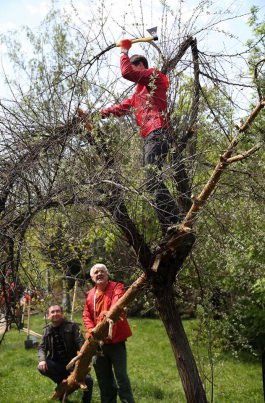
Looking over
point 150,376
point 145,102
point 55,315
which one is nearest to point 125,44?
point 145,102

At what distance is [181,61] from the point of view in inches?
192

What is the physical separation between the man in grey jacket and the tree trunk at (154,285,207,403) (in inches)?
58.7

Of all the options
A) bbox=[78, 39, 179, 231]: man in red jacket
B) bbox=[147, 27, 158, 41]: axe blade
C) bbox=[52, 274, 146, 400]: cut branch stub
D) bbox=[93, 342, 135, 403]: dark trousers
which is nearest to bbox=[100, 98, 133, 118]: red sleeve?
bbox=[78, 39, 179, 231]: man in red jacket

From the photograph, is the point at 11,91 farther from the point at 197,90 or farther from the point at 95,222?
the point at 197,90

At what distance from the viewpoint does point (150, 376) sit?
889cm

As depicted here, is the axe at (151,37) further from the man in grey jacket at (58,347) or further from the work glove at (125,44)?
the man in grey jacket at (58,347)

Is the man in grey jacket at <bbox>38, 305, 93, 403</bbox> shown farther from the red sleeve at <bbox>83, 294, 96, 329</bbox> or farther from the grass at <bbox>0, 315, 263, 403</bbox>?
the grass at <bbox>0, 315, 263, 403</bbox>

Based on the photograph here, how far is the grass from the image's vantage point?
24.3 feet

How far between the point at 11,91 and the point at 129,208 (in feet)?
4.45

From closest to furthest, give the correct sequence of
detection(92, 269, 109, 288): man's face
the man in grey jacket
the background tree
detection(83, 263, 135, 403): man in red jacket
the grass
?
the background tree
detection(83, 263, 135, 403): man in red jacket
detection(92, 269, 109, 288): man's face
the man in grey jacket
the grass

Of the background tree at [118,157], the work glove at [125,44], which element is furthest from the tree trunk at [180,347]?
the work glove at [125,44]

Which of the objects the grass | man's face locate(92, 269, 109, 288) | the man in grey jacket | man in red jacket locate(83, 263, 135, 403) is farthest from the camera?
the grass

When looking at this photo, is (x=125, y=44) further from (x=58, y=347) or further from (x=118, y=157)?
(x=58, y=347)

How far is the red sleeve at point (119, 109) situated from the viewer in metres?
4.18
